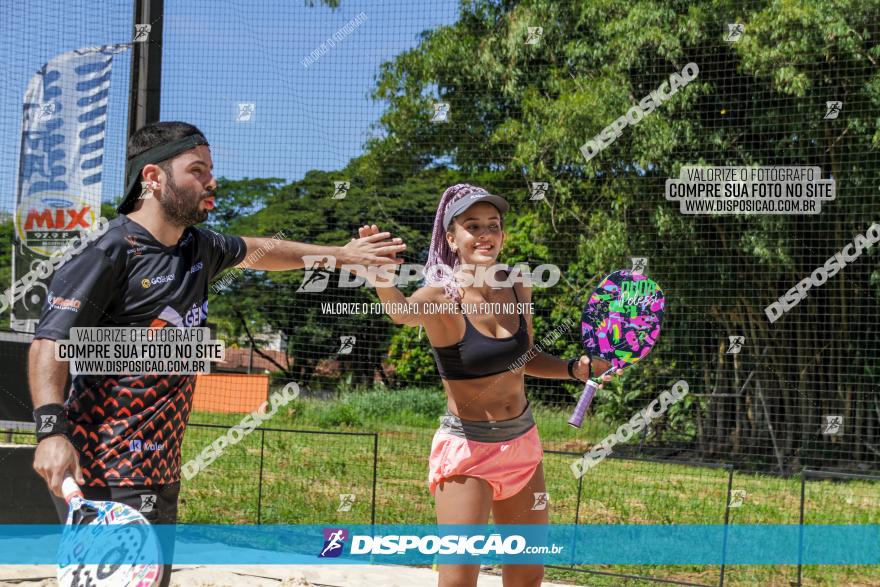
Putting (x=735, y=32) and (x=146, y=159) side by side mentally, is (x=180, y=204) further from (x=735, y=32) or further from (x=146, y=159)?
(x=735, y=32)

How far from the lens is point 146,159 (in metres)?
2.53

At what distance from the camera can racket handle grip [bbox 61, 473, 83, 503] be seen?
209cm

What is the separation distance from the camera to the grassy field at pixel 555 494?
6.27m

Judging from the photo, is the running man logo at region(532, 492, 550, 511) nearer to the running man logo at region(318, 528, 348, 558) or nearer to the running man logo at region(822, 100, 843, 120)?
the running man logo at region(318, 528, 348, 558)

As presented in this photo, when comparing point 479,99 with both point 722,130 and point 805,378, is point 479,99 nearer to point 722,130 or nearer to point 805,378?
→ point 722,130

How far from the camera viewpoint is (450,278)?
294 cm

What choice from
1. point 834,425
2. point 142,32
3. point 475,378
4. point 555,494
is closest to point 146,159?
point 475,378

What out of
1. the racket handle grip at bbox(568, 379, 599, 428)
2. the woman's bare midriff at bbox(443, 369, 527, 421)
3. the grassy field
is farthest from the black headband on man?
the grassy field

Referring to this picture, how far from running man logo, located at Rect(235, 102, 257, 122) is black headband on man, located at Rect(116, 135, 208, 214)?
5.67 meters

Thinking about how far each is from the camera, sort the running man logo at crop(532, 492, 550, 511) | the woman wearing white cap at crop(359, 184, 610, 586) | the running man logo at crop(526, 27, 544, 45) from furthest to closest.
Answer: the running man logo at crop(526, 27, 544, 45)
the running man logo at crop(532, 492, 550, 511)
the woman wearing white cap at crop(359, 184, 610, 586)

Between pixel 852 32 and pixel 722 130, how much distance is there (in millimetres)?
1784

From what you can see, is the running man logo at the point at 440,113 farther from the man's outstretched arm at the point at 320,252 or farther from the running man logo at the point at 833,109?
the man's outstretched arm at the point at 320,252

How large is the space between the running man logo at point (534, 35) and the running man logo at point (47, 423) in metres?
9.54

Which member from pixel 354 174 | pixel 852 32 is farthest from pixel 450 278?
pixel 354 174
